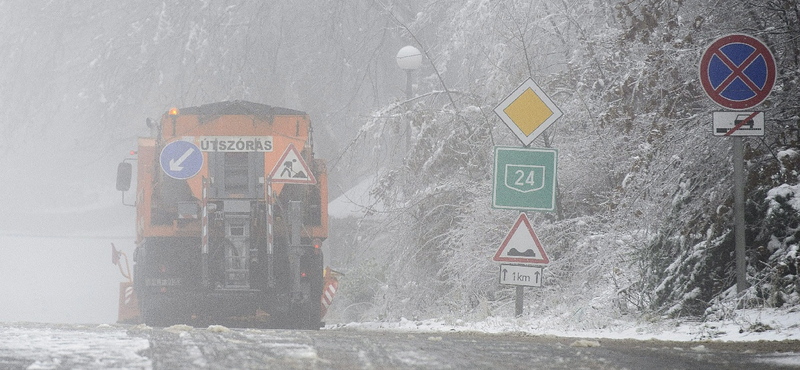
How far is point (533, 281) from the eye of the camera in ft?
35.0

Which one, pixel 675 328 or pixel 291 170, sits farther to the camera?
pixel 291 170

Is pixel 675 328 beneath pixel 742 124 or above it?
beneath

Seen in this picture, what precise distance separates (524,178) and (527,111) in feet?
2.29

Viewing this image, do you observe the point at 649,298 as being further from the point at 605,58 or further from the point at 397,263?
the point at 397,263

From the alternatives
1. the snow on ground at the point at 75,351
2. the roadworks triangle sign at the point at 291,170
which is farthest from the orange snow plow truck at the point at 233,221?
the snow on ground at the point at 75,351

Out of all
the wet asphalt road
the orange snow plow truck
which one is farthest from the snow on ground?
the orange snow plow truck

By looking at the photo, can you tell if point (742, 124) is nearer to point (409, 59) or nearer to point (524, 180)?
point (524, 180)

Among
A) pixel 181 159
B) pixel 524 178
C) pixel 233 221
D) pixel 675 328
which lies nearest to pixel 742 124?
pixel 675 328

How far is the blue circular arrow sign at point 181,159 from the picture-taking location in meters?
13.0

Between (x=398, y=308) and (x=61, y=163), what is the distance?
3506 cm

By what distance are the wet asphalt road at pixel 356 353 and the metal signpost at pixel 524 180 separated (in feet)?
9.30

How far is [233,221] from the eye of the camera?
43.4ft

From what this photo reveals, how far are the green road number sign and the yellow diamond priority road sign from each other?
0.63 ft

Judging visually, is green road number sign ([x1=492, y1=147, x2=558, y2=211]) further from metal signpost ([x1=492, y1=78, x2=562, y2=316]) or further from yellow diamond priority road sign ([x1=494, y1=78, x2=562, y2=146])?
A: yellow diamond priority road sign ([x1=494, y1=78, x2=562, y2=146])
